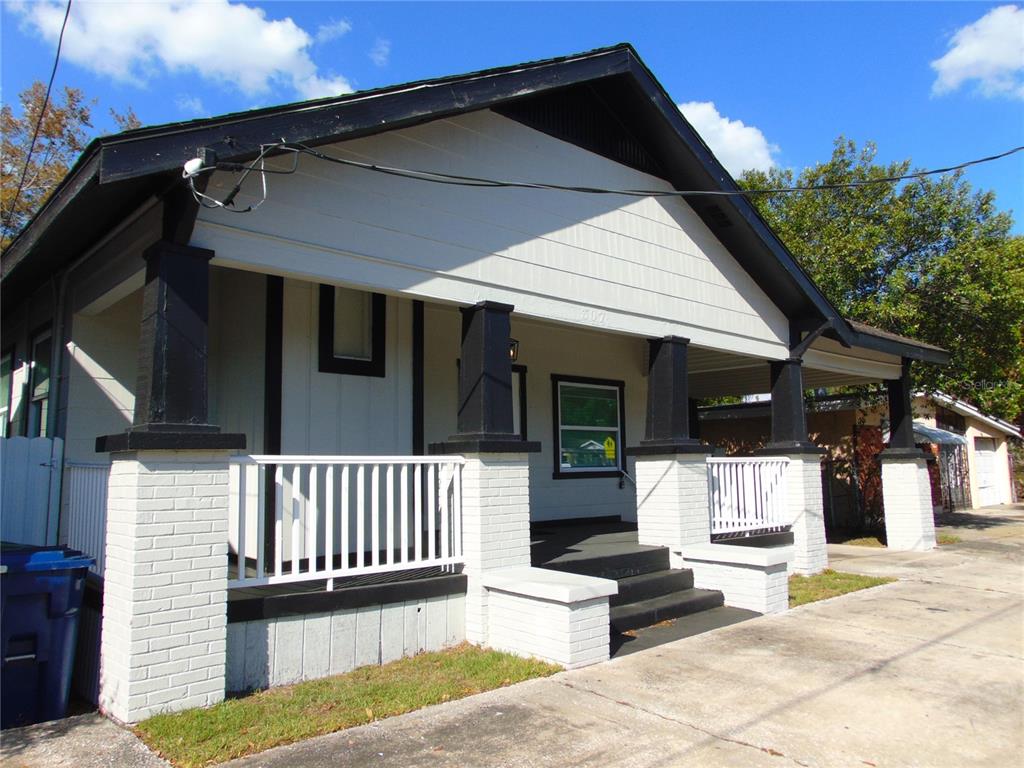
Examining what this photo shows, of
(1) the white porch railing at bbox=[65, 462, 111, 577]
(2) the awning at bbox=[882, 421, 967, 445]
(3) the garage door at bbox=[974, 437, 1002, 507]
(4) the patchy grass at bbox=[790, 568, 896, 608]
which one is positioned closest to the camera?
(1) the white porch railing at bbox=[65, 462, 111, 577]

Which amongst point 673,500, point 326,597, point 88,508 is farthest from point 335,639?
point 673,500

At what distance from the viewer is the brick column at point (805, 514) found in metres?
9.87

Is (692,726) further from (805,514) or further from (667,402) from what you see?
(805,514)

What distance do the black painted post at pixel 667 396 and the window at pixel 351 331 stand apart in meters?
3.04

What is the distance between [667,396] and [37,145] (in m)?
18.7

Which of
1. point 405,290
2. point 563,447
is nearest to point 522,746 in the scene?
point 405,290

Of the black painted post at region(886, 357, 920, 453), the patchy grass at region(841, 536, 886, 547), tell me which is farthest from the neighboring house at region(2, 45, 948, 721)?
the patchy grass at region(841, 536, 886, 547)

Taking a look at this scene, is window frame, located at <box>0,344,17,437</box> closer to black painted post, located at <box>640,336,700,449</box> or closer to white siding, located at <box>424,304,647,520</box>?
white siding, located at <box>424,304,647,520</box>

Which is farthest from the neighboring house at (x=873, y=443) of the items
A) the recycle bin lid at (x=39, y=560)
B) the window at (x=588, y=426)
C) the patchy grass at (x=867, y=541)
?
the recycle bin lid at (x=39, y=560)

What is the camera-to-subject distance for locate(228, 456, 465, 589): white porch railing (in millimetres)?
5062

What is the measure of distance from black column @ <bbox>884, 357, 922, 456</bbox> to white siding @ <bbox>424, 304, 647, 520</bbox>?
4472 millimetres

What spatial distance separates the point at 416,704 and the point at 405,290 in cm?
305

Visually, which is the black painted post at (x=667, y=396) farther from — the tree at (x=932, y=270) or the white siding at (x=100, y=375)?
the tree at (x=932, y=270)

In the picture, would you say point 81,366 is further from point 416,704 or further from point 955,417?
point 955,417
